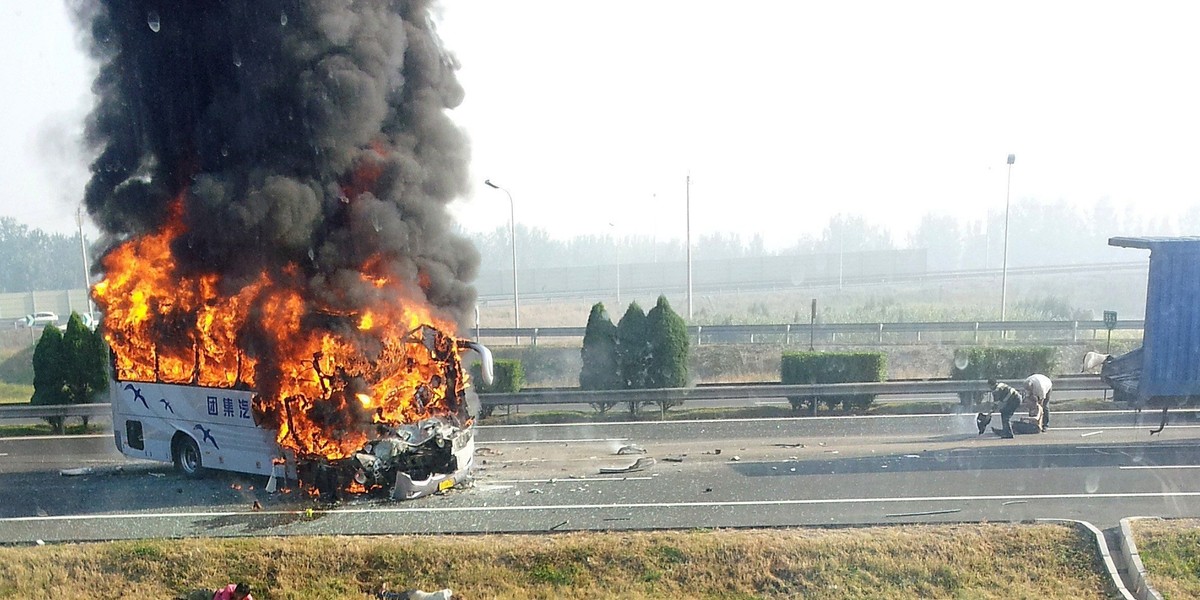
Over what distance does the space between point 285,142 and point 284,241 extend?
1688 mm

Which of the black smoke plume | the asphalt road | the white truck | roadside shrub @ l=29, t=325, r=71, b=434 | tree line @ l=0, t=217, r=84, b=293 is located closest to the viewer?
the asphalt road

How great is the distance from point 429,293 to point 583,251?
94934 millimetres

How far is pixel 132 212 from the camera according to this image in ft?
44.4

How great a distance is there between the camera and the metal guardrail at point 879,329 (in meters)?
29.1

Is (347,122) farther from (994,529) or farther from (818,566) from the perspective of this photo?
(994,529)

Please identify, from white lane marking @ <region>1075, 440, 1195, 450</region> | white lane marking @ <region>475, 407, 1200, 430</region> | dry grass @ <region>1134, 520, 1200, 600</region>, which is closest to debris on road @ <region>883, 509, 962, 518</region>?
dry grass @ <region>1134, 520, 1200, 600</region>

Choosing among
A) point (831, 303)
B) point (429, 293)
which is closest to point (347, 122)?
point (429, 293)

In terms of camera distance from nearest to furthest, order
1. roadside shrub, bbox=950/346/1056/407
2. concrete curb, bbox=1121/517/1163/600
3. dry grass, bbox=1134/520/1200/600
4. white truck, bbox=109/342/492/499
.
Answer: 1. concrete curb, bbox=1121/517/1163/600
2. dry grass, bbox=1134/520/1200/600
3. white truck, bbox=109/342/492/499
4. roadside shrub, bbox=950/346/1056/407

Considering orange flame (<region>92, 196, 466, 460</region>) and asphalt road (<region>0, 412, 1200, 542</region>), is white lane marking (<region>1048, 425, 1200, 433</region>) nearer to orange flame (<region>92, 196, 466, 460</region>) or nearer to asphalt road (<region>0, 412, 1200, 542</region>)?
asphalt road (<region>0, 412, 1200, 542</region>)

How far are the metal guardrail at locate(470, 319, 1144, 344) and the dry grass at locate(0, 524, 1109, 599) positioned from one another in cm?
1902

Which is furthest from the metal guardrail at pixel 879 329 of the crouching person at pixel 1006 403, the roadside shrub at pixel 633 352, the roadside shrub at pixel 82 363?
the crouching person at pixel 1006 403

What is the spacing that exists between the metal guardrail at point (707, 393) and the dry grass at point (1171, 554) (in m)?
8.67

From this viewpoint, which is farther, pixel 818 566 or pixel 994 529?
pixel 994 529

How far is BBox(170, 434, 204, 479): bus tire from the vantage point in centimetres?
1270
